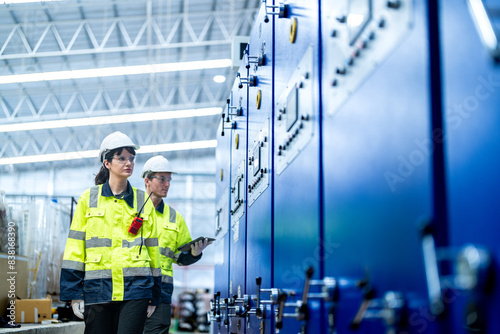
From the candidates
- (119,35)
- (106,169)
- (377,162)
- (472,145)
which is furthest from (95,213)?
(119,35)

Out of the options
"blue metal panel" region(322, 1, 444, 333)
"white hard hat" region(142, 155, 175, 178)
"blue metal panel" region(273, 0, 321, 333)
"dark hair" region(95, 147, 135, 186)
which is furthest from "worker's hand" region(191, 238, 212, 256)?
"blue metal panel" region(322, 1, 444, 333)

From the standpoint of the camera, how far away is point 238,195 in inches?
176

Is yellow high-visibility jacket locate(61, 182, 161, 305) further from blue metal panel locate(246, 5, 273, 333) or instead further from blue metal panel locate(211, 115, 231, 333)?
blue metal panel locate(211, 115, 231, 333)

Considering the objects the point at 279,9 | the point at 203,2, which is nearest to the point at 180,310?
the point at 203,2

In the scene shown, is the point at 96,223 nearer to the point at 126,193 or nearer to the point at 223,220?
the point at 126,193

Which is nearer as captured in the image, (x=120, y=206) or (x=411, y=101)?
(x=411, y=101)

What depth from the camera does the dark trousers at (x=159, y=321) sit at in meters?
4.35

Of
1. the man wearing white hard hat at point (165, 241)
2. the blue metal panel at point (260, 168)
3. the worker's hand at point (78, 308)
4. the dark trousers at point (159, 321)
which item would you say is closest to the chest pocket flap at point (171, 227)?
the man wearing white hard hat at point (165, 241)

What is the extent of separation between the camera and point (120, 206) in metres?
3.69

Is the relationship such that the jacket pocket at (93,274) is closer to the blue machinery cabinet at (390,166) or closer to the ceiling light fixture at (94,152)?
the blue machinery cabinet at (390,166)

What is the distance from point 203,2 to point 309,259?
37.5 ft

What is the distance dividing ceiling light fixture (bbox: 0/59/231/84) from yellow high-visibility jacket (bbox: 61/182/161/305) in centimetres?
A: 965

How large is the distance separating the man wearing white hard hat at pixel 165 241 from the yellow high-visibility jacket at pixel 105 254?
2.67 ft

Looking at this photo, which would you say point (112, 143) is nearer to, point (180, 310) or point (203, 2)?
point (203, 2)
